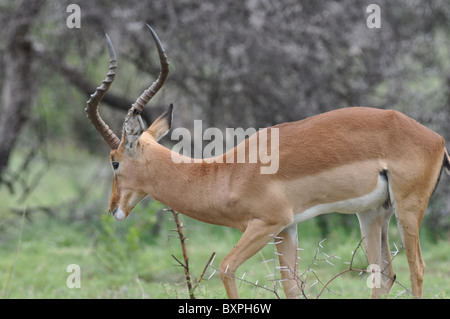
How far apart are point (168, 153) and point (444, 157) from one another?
1583 mm

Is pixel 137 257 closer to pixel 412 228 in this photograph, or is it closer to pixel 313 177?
pixel 313 177

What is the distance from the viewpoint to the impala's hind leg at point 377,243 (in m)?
4.03

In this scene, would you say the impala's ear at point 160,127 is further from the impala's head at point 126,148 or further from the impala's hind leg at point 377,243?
the impala's hind leg at point 377,243

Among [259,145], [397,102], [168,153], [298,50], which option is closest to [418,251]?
[259,145]

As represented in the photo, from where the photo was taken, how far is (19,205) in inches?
338

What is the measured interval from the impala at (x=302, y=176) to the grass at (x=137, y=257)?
760 mm

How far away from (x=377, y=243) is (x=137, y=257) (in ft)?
9.17

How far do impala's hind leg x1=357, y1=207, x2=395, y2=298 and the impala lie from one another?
0.31m

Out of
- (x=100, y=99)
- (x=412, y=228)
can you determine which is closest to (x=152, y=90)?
(x=100, y=99)

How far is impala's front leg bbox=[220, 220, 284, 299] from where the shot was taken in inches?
132

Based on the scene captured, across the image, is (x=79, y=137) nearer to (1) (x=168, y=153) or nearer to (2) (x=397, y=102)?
(2) (x=397, y=102)

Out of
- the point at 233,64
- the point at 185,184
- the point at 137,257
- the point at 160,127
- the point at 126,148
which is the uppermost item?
the point at 233,64

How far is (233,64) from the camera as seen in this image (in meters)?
6.50

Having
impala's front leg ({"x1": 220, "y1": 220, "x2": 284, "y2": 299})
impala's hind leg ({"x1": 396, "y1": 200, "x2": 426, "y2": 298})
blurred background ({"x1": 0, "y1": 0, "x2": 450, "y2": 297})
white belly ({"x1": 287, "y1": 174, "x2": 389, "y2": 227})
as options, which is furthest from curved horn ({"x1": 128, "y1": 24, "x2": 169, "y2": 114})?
blurred background ({"x1": 0, "y1": 0, "x2": 450, "y2": 297})
